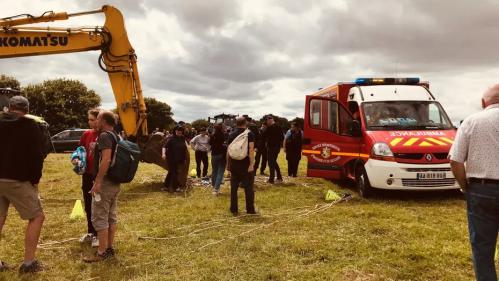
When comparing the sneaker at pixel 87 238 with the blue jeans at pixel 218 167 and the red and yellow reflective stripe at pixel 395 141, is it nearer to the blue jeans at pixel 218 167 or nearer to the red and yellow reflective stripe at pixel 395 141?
the blue jeans at pixel 218 167

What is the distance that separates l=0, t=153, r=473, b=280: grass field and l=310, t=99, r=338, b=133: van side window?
→ 1.73 meters

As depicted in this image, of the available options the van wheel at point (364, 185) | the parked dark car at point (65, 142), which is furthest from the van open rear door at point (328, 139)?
the parked dark car at point (65, 142)

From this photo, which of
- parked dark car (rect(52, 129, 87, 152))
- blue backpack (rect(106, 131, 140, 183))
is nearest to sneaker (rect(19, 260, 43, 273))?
blue backpack (rect(106, 131, 140, 183))

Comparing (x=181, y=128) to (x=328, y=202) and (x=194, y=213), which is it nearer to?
(x=194, y=213)

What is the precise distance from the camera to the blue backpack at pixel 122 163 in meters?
4.98

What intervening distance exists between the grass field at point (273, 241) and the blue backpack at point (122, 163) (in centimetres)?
108

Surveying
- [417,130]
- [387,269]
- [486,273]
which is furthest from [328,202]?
[486,273]

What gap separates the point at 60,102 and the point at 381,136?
41.5 m

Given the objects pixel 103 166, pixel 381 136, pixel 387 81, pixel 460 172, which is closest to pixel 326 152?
pixel 381 136

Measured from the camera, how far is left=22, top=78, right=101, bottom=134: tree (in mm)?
42688

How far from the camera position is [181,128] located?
11.0 meters

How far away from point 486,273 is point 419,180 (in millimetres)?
4942

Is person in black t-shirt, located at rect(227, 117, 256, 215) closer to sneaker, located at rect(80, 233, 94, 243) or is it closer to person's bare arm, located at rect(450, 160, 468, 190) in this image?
sneaker, located at rect(80, 233, 94, 243)

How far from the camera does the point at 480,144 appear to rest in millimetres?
3451
